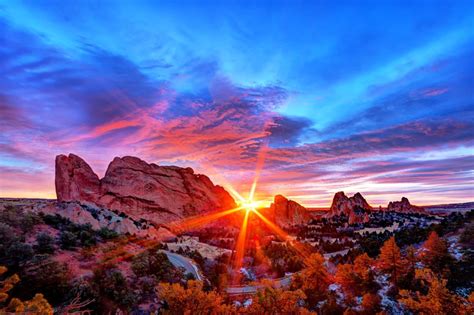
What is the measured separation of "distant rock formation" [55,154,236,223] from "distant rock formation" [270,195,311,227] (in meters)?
19.6

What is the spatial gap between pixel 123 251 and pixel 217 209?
220 ft

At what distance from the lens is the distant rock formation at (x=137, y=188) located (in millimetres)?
68125

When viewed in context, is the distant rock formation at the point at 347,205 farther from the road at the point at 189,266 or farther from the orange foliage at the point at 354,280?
the road at the point at 189,266

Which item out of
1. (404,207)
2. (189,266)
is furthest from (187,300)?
(404,207)

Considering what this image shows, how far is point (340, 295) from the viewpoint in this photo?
982 inches

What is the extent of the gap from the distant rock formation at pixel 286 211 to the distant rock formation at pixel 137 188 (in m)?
19.6

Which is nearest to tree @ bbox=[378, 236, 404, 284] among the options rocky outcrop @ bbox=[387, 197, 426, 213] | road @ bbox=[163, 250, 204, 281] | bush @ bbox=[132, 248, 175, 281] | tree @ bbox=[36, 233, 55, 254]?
road @ bbox=[163, 250, 204, 281]

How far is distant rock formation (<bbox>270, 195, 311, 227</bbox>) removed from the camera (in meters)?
94.8

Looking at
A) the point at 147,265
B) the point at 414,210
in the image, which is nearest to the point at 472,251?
the point at 147,265

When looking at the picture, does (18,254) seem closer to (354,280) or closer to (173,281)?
(173,281)

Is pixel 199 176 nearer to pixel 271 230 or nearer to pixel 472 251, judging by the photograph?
pixel 271 230

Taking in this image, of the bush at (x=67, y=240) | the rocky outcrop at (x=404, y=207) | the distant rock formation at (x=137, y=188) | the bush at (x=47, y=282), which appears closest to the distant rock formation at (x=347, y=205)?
the rocky outcrop at (x=404, y=207)

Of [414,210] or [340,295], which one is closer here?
[340,295]

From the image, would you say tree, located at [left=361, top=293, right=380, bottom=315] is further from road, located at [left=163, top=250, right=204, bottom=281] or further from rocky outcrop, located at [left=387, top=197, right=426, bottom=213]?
rocky outcrop, located at [left=387, top=197, right=426, bottom=213]
